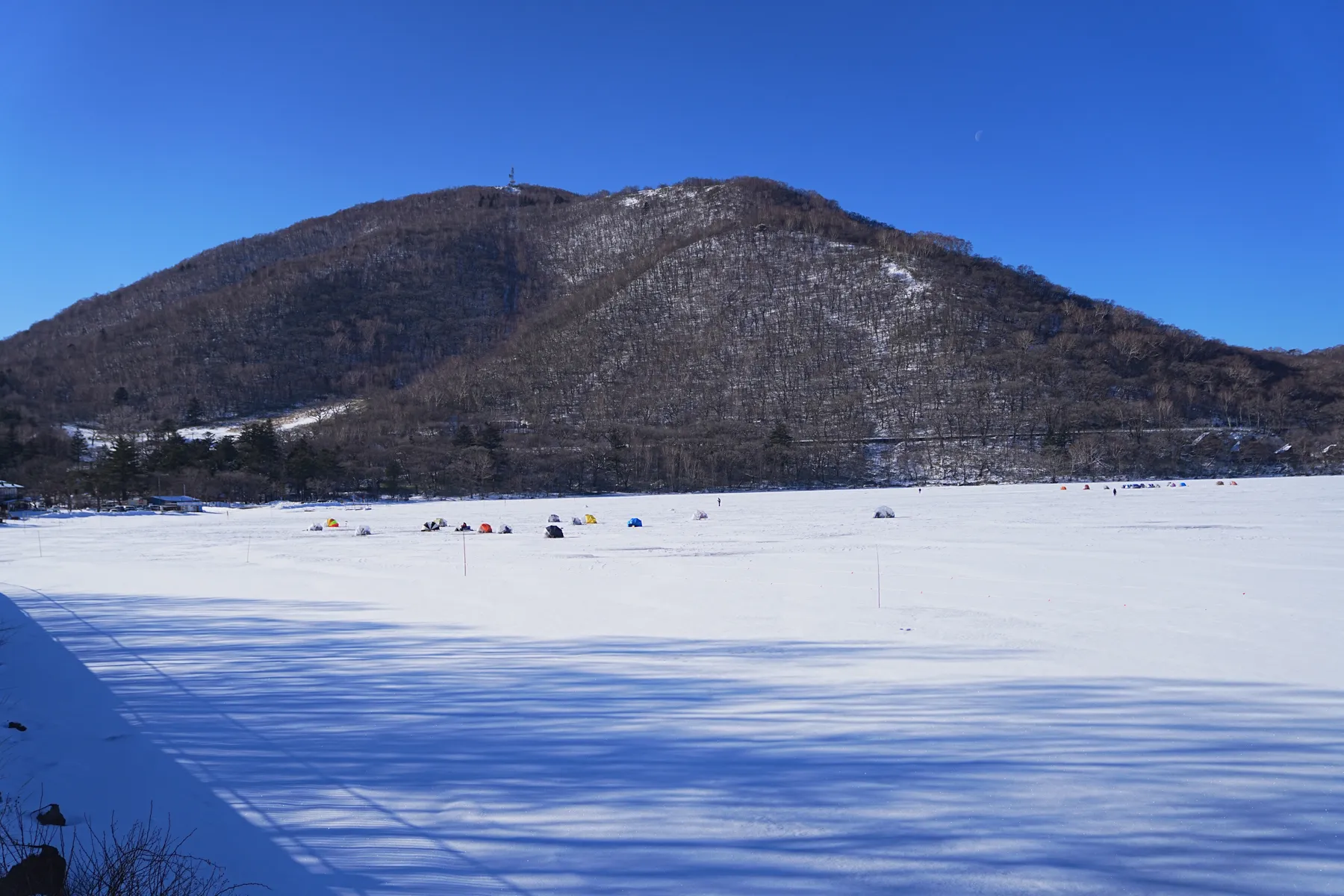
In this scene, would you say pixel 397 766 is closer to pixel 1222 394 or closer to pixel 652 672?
pixel 652 672

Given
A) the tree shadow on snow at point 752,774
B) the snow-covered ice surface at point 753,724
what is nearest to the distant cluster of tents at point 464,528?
the snow-covered ice surface at point 753,724

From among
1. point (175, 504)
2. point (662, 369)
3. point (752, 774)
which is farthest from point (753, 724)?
point (662, 369)

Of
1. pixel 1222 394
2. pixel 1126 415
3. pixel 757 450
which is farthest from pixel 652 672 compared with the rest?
pixel 1222 394

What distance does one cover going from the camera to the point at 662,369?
114 metres

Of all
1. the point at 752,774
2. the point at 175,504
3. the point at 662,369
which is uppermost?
the point at 662,369

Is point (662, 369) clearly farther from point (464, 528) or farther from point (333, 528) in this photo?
point (464, 528)

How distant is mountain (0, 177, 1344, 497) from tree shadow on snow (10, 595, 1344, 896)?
65.4 meters

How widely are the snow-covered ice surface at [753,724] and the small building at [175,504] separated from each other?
139ft

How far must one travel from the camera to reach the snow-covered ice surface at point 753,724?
4578mm

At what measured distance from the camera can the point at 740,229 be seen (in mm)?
142000

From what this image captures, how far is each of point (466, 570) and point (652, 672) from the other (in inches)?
425

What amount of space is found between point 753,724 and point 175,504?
61.3 metres

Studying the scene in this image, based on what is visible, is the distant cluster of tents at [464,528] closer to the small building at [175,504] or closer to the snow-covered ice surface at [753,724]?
the snow-covered ice surface at [753,724]

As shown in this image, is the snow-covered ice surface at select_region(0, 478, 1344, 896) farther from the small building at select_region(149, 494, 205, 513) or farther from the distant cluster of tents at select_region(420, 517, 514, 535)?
the small building at select_region(149, 494, 205, 513)
